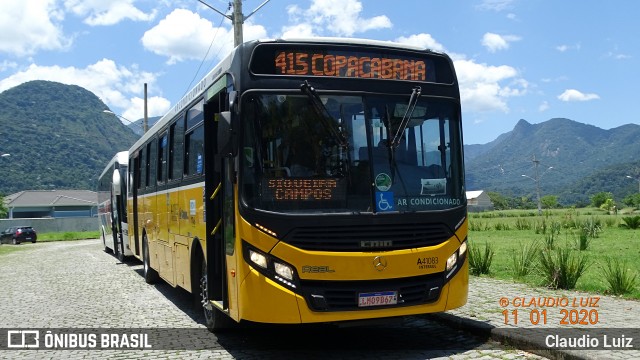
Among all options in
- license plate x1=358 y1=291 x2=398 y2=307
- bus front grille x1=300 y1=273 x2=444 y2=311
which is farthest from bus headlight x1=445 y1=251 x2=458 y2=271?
license plate x1=358 y1=291 x2=398 y2=307

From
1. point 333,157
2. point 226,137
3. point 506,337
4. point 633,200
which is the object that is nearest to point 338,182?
point 333,157

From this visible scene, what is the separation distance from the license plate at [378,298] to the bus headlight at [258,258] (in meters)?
1.04

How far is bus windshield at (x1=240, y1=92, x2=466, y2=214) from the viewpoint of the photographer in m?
6.54

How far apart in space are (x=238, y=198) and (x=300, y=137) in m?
0.91

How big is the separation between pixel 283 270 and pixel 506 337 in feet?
8.88

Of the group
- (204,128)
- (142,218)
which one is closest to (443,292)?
(204,128)

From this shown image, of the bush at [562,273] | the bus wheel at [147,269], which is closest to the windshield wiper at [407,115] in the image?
the bush at [562,273]

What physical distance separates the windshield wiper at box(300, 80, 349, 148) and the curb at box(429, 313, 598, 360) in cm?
284

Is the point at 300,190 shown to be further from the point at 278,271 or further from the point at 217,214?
the point at 217,214

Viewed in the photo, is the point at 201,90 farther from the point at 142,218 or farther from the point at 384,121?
the point at 142,218

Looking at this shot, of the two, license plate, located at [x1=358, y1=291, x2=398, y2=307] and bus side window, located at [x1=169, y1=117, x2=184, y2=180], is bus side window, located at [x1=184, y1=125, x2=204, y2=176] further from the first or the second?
license plate, located at [x1=358, y1=291, x2=398, y2=307]

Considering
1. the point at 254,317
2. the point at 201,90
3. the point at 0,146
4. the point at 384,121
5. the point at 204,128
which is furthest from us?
the point at 0,146

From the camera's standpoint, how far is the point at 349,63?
7086mm

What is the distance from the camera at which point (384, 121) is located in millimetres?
6910
